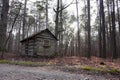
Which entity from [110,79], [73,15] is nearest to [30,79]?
[110,79]

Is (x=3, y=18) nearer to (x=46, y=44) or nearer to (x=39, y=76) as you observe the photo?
(x=46, y=44)

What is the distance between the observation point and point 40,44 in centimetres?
1515

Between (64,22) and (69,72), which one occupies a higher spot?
(64,22)

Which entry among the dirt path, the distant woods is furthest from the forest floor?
the distant woods

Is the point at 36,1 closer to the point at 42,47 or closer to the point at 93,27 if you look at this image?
the point at 42,47

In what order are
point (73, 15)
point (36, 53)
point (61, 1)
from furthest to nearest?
point (73, 15)
point (61, 1)
point (36, 53)

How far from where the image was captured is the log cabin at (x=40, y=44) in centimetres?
1497

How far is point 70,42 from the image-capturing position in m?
34.9

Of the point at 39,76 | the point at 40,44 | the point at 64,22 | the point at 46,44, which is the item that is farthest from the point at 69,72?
the point at 64,22

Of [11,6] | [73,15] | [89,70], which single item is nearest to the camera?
[89,70]

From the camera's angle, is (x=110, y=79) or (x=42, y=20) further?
(x=42, y=20)

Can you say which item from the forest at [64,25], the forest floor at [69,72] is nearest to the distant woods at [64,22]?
the forest at [64,25]

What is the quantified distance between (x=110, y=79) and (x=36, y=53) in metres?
10.5

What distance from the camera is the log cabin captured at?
15.0 metres
